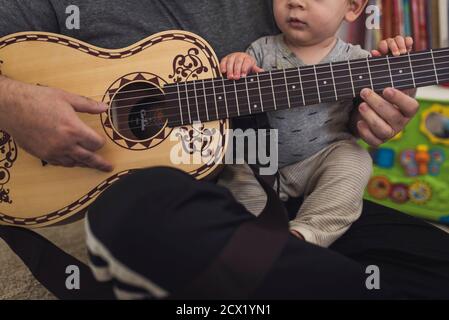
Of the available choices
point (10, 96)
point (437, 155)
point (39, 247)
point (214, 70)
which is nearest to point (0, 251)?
point (39, 247)

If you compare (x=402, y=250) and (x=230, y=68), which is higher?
(x=230, y=68)

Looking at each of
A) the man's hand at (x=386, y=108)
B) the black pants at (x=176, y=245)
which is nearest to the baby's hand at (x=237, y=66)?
the man's hand at (x=386, y=108)

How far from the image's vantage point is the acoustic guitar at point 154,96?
0.77 metres

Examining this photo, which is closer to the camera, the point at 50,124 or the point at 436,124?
the point at 50,124

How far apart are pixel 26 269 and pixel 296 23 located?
0.93 metres

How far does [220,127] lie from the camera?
2.58 feet

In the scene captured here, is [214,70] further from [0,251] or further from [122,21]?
[0,251]

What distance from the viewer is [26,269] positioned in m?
1.13

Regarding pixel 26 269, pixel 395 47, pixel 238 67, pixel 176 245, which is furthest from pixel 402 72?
pixel 26 269

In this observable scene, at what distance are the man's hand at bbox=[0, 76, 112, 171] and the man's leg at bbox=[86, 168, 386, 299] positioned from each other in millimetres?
303

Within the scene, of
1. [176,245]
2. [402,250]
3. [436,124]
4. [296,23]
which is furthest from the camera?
[436,124]

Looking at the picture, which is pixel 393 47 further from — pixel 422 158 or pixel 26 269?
pixel 26 269

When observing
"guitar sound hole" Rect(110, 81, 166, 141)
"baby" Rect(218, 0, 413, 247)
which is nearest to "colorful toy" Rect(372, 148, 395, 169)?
"baby" Rect(218, 0, 413, 247)

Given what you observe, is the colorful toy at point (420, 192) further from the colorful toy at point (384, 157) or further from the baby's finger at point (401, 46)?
the baby's finger at point (401, 46)
